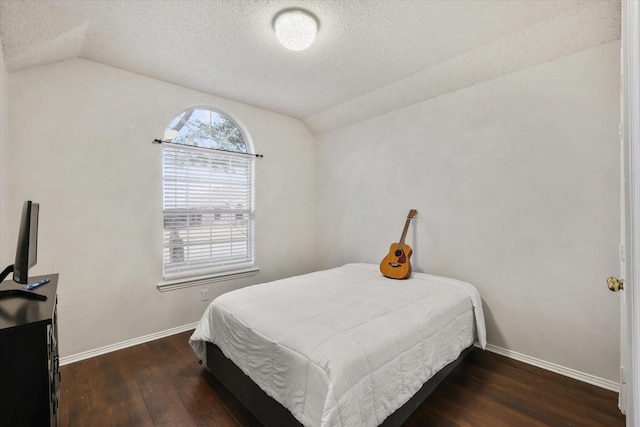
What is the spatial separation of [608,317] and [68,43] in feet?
14.0

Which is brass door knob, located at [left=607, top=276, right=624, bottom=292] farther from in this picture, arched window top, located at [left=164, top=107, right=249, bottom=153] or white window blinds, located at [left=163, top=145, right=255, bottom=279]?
arched window top, located at [left=164, top=107, right=249, bottom=153]

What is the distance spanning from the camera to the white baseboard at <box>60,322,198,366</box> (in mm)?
2286

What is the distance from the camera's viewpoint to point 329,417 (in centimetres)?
112

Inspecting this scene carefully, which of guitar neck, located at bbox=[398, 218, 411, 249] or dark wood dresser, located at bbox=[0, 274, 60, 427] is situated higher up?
guitar neck, located at bbox=[398, 218, 411, 249]

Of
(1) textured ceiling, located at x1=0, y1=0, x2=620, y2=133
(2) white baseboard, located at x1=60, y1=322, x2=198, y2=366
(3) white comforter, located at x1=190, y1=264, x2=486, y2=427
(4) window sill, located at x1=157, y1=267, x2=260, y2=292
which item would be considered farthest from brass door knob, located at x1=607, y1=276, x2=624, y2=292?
(2) white baseboard, located at x1=60, y1=322, x2=198, y2=366

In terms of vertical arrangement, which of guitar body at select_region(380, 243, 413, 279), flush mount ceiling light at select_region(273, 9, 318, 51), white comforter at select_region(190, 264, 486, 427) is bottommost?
white comforter at select_region(190, 264, 486, 427)

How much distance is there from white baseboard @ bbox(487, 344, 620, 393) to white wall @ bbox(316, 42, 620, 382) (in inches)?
1.3

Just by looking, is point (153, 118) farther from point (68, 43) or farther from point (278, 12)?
point (278, 12)

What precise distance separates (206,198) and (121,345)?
1.56 metres

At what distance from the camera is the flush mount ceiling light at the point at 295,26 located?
184 centimetres

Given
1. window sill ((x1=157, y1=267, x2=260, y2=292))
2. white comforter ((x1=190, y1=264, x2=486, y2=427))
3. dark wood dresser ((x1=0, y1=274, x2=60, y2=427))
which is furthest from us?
window sill ((x1=157, y1=267, x2=260, y2=292))

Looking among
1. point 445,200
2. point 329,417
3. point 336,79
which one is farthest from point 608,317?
point 336,79

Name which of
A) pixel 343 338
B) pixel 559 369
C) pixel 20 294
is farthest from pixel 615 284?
pixel 20 294

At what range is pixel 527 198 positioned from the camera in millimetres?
2285
